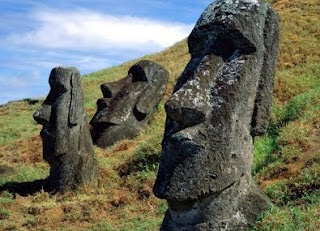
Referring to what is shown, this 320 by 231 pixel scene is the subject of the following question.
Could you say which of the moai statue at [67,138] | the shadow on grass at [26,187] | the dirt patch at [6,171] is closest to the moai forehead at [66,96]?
the moai statue at [67,138]

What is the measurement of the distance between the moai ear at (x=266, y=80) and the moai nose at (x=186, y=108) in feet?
2.46

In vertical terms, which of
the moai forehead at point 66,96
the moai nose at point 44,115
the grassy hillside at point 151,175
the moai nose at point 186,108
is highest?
the moai nose at point 186,108

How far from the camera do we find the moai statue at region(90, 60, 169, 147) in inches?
665

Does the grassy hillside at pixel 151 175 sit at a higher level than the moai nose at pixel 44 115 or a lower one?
lower

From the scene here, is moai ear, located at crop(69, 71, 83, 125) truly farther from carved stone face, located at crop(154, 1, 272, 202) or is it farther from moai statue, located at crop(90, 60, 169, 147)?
carved stone face, located at crop(154, 1, 272, 202)

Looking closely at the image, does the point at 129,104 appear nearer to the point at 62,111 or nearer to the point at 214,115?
the point at 62,111

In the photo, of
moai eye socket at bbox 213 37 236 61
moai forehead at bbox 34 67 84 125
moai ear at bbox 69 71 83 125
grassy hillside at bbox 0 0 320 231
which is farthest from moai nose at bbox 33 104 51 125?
moai eye socket at bbox 213 37 236 61

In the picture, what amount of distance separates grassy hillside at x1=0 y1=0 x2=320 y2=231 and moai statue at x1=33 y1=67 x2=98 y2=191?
0.37 m

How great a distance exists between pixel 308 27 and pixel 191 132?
17.8m

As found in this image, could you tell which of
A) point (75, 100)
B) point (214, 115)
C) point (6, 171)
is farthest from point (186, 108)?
point (6, 171)

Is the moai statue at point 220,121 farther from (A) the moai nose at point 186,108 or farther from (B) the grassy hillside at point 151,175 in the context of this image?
(B) the grassy hillside at point 151,175

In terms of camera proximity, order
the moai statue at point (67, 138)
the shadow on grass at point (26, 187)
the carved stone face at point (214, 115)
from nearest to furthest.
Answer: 1. the carved stone face at point (214, 115)
2. the moai statue at point (67, 138)
3. the shadow on grass at point (26, 187)

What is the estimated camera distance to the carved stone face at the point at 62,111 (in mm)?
→ 12961

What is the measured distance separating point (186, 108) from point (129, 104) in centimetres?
1122
